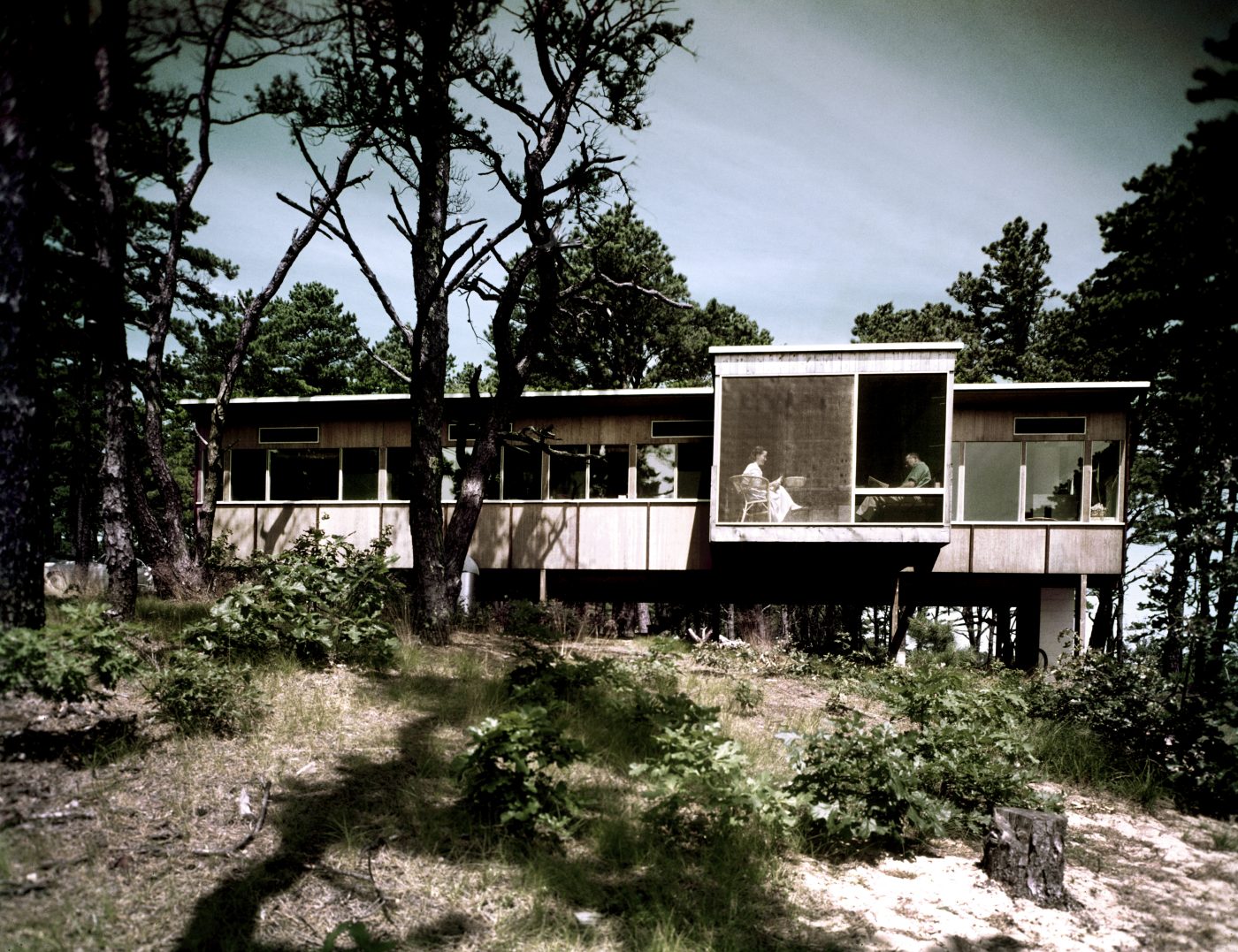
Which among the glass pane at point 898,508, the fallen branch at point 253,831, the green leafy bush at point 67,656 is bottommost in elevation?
the fallen branch at point 253,831

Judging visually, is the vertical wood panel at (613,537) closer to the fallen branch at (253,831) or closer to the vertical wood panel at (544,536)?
the vertical wood panel at (544,536)

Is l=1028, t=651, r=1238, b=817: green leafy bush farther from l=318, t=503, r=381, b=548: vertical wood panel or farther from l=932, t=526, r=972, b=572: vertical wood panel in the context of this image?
l=318, t=503, r=381, b=548: vertical wood panel

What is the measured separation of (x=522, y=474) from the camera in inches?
580

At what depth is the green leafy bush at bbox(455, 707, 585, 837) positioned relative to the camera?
14.7ft

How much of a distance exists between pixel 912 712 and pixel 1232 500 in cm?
286

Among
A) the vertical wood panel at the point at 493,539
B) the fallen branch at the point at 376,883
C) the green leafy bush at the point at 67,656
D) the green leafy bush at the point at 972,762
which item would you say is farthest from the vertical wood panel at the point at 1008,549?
the green leafy bush at the point at 67,656

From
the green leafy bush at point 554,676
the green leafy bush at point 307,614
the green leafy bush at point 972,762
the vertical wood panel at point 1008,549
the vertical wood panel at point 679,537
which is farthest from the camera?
the vertical wood panel at point 679,537

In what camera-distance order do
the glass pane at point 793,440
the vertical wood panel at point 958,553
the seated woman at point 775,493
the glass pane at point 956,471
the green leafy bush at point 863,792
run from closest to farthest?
the green leafy bush at point 863,792, the glass pane at point 793,440, the seated woman at point 775,493, the vertical wood panel at point 958,553, the glass pane at point 956,471

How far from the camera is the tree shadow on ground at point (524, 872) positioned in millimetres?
3650

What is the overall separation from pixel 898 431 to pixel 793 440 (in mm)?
1475

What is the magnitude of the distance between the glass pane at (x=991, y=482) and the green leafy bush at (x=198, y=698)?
11.7 metres

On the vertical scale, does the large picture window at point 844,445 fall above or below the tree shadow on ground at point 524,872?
above

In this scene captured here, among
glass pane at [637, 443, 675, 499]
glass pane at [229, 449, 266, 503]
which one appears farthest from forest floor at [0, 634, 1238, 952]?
glass pane at [229, 449, 266, 503]

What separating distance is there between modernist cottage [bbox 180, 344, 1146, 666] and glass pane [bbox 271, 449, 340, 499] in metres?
0.03
